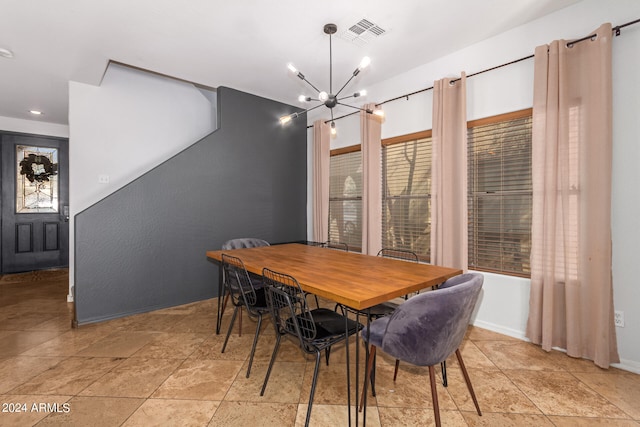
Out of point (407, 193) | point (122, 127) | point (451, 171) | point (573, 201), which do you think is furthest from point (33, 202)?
point (573, 201)

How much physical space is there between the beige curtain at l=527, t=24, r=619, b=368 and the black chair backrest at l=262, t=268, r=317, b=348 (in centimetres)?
209

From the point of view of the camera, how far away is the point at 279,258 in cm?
255

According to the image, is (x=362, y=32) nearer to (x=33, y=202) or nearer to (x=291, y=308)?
(x=291, y=308)

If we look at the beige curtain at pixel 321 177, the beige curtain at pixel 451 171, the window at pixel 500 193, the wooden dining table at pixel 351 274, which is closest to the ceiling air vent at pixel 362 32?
the beige curtain at pixel 451 171

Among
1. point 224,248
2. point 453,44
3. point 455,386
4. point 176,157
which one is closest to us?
point 455,386

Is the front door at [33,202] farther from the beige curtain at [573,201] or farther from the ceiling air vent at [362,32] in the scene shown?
the beige curtain at [573,201]

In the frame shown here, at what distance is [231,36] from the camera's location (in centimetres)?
283

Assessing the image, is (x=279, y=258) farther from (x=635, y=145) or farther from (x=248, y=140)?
(x=635, y=145)

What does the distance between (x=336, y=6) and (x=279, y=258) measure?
2168 mm

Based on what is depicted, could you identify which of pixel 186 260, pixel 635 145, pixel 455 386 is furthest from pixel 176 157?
pixel 635 145

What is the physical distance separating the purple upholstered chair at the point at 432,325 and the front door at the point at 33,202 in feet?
21.1

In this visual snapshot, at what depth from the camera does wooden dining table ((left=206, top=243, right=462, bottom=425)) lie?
1.51 metres

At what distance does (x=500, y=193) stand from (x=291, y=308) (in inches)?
94.8

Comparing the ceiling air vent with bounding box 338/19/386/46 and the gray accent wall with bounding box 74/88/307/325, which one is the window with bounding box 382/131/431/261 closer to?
the ceiling air vent with bounding box 338/19/386/46
